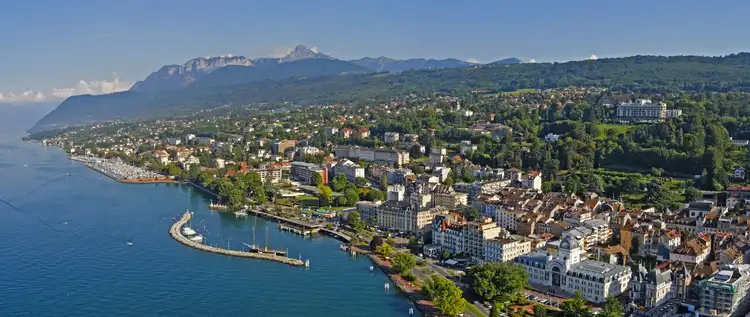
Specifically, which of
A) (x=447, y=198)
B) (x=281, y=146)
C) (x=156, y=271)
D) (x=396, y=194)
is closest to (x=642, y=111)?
(x=447, y=198)

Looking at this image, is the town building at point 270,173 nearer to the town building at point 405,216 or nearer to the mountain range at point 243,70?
the town building at point 405,216

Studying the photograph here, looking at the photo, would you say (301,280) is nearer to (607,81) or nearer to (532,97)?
(532,97)

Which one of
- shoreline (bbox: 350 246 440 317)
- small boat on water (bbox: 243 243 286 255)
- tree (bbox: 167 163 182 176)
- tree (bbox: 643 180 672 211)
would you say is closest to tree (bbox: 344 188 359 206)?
small boat on water (bbox: 243 243 286 255)

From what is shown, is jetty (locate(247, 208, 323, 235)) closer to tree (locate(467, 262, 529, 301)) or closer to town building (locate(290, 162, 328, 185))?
town building (locate(290, 162, 328, 185))

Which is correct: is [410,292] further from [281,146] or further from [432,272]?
[281,146]

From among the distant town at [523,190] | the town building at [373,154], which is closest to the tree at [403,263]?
the distant town at [523,190]

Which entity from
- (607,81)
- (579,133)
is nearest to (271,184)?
(579,133)
